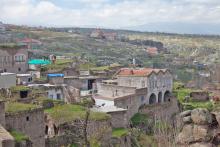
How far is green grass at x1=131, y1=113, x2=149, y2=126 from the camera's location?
37106mm

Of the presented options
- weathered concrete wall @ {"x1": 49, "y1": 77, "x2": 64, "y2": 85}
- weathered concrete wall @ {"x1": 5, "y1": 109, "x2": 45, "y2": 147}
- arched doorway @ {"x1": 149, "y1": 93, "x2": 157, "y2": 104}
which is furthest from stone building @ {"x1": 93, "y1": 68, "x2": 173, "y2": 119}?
weathered concrete wall @ {"x1": 5, "y1": 109, "x2": 45, "y2": 147}

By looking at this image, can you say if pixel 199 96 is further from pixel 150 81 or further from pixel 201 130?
pixel 201 130

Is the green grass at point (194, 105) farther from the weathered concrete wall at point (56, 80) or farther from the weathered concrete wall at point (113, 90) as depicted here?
the weathered concrete wall at point (56, 80)

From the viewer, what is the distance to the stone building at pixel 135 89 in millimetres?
38156

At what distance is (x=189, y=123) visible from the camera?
15680mm

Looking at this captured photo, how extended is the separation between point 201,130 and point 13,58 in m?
31.5

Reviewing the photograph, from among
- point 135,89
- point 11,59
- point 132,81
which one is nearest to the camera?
point 135,89

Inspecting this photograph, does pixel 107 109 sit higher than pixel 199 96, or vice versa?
pixel 107 109

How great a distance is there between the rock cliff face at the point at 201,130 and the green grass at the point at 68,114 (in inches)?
511

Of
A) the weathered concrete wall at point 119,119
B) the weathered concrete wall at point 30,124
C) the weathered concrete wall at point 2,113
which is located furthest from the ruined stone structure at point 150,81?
the weathered concrete wall at point 2,113

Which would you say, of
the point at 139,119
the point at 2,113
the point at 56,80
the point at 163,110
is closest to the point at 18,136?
the point at 2,113

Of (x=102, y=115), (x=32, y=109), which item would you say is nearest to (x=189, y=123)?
(x=32, y=109)

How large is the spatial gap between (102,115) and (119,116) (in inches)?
139

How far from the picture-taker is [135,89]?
40094mm
